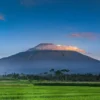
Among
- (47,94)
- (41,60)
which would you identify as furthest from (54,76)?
(47,94)

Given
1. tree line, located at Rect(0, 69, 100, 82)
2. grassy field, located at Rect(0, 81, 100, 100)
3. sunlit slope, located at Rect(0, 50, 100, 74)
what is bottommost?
grassy field, located at Rect(0, 81, 100, 100)

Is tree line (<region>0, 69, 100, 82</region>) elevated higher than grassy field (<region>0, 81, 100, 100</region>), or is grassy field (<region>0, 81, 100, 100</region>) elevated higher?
tree line (<region>0, 69, 100, 82</region>)

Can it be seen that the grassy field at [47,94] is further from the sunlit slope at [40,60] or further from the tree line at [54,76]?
the tree line at [54,76]

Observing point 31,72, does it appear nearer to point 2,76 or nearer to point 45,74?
point 45,74

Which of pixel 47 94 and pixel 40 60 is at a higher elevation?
pixel 40 60

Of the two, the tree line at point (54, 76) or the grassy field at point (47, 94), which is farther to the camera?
the tree line at point (54, 76)

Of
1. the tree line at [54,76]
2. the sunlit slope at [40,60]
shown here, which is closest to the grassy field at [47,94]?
the sunlit slope at [40,60]

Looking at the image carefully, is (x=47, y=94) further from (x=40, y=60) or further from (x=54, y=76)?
(x=54, y=76)

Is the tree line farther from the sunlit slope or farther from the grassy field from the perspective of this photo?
the grassy field

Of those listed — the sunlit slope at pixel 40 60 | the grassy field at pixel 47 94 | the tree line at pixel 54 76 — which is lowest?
the grassy field at pixel 47 94

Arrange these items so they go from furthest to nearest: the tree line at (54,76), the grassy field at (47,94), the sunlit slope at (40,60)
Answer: the tree line at (54,76) → the sunlit slope at (40,60) → the grassy field at (47,94)

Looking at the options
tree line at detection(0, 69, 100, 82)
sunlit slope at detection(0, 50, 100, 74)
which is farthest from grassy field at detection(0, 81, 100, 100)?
tree line at detection(0, 69, 100, 82)

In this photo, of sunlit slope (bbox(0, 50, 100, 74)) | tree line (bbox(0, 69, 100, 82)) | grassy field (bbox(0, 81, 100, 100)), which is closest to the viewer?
grassy field (bbox(0, 81, 100, 100))

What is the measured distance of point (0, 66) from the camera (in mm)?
26875
